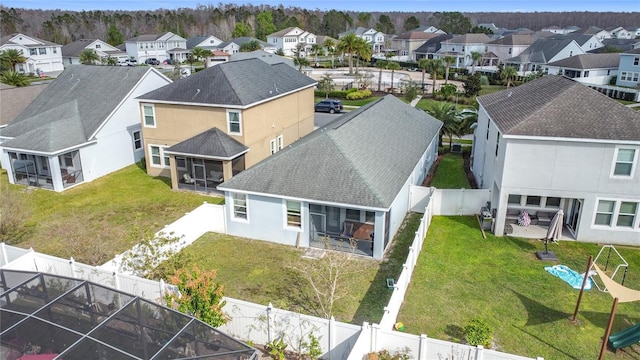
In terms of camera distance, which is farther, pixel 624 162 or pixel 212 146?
pixel 212 146

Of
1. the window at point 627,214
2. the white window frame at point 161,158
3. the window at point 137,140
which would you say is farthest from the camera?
the window at point 137,140

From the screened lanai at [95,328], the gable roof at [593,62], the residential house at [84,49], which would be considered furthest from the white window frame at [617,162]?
the residential house at [84,49]

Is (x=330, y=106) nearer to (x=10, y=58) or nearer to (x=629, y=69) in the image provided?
(x=629, y=69)

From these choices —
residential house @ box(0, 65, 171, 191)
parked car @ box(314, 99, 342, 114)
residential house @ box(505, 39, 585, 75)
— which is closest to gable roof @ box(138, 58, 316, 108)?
residential house @ box(0, 65, 171, 191)

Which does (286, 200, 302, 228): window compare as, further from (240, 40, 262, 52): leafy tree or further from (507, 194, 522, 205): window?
(240, 40, 262, 52): leafy tree

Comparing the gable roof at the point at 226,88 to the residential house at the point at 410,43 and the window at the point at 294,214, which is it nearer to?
the window at the point at 294,214

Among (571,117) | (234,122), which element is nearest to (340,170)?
(234,122)

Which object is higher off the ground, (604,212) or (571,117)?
(571,117)
